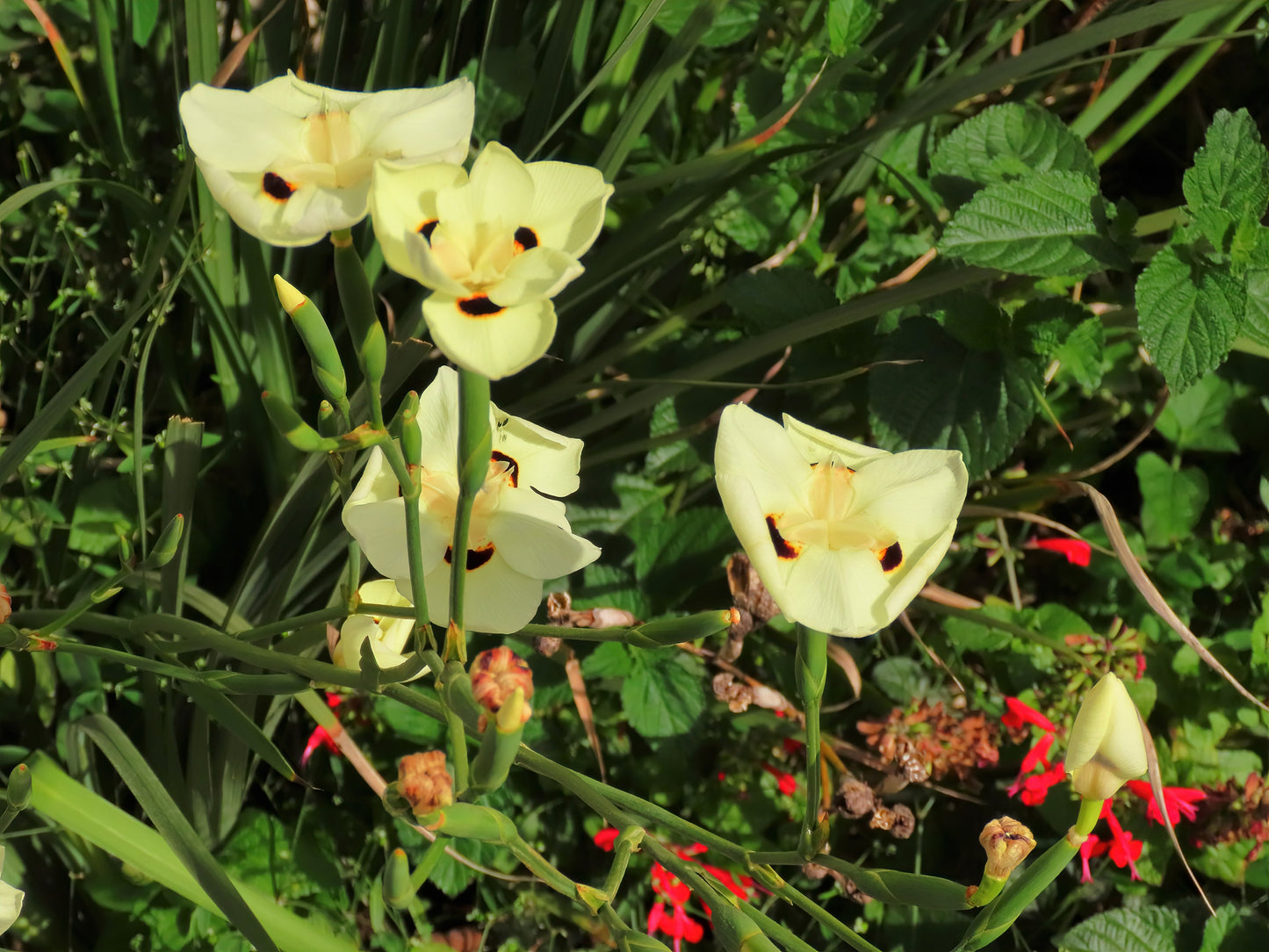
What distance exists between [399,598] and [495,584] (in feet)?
0.50

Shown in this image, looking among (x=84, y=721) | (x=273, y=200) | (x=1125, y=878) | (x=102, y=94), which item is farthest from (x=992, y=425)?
(x=102, y=94)

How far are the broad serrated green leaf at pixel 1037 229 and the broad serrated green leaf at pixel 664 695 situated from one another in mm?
609

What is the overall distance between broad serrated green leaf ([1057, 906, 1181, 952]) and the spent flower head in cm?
127

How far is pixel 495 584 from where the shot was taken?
790 millimetres

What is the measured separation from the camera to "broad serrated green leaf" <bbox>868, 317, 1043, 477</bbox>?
3.95 feet

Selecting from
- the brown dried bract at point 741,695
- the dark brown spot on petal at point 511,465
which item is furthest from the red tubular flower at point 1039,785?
the dark brown spot on petal at point 511,465

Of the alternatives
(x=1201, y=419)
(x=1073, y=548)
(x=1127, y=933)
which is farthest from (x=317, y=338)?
(x=1201, y=419)

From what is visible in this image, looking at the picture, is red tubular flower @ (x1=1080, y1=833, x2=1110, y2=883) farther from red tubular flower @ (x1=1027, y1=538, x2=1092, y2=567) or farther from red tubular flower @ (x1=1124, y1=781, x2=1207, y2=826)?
red tubular flower @ (x1=1027, y1=538, x2=1092, y2=567)

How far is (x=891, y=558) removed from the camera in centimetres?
81

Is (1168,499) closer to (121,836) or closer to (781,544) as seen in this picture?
(781,544)

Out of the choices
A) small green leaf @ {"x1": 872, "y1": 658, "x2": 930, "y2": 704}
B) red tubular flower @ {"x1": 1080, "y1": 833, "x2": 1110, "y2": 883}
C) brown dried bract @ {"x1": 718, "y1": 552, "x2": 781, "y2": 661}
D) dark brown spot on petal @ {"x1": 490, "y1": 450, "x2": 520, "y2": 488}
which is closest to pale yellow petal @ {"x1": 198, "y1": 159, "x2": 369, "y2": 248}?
dark brown spot on petal @ {"x1": 490, "y1": 450, "x2": 520, "y2": 488}

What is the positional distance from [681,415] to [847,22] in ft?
1.78

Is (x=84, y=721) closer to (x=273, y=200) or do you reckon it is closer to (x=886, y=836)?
Result: (x=273, y=200)

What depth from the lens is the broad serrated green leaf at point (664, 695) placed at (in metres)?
1.25
